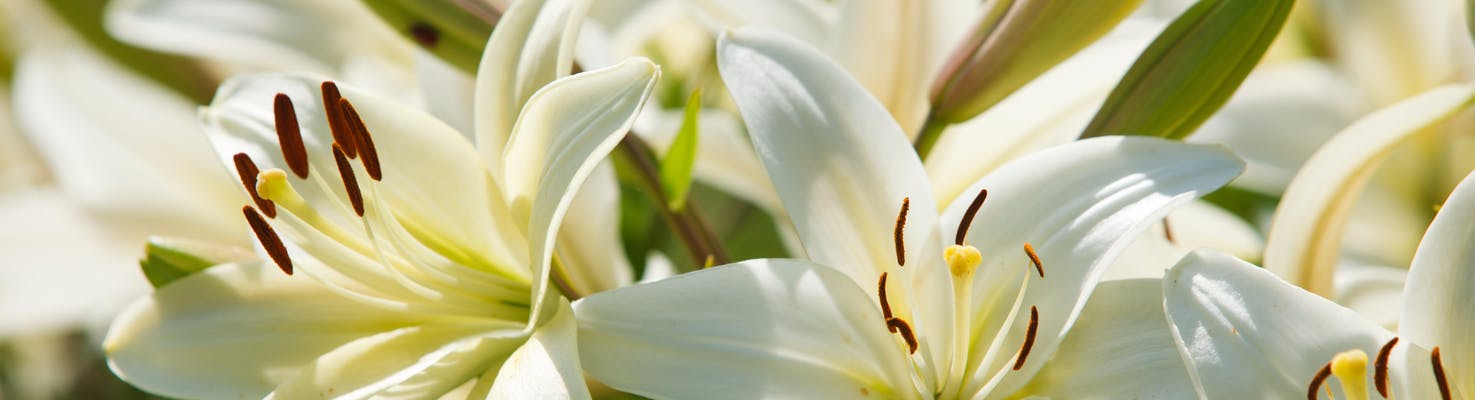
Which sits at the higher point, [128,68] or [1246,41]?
[1246,41]

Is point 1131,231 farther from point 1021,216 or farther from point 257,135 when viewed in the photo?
point 257,135

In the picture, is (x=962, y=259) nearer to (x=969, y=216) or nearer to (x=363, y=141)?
(x=969, y=216)

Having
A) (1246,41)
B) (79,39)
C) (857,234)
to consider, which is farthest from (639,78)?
(79,39)

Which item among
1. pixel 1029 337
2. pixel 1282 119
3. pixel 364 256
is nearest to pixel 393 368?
pixel 364 256

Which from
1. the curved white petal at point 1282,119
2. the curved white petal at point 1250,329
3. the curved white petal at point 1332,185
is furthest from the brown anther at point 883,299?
the curved white petal at point 1282,119

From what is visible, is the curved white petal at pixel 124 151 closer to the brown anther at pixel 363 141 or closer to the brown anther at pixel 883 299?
the brown anther at pixel 363 141

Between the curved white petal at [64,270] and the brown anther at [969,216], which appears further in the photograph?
the curved white petal at [64,270]

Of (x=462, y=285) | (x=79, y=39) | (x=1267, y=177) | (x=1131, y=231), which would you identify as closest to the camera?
(x=1131, y=231)
